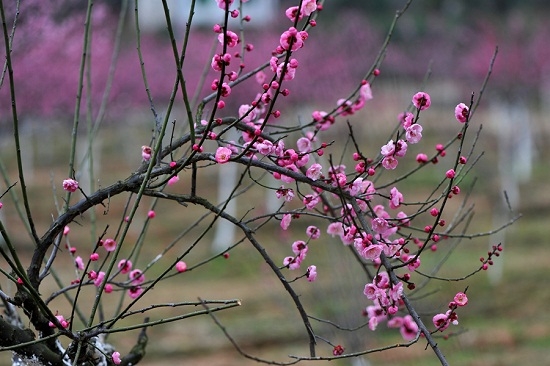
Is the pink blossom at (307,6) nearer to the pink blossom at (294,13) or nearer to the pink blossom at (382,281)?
the pink blossom at (294,13)

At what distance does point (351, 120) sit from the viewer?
12.8 meters

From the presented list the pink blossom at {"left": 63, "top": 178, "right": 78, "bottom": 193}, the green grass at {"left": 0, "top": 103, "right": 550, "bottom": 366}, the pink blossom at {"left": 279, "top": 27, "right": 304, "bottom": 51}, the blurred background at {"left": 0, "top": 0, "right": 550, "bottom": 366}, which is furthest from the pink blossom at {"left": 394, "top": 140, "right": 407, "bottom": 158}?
the green grass at {"left": 0, "top": 103, "right": 550, "bottom": 366}

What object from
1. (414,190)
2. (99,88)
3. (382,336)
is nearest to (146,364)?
(382,336)

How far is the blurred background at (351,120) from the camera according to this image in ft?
27.2

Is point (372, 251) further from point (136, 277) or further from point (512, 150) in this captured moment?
point (512, 150)

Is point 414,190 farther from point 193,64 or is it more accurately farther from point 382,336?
point 382,336

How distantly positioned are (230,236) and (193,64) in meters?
5.71

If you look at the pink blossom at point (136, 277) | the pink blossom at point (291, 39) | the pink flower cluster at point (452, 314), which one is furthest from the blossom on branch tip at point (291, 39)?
Answer: the pink blossom at point (136, 277)

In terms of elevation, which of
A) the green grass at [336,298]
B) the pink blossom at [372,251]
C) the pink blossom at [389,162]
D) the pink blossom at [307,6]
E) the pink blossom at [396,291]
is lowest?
the pink blossom at [396,291]

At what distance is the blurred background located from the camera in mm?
8305

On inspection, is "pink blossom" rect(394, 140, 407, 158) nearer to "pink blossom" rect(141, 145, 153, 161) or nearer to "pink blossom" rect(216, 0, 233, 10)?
"pink blossom" rect(216, 0, 233, 10)

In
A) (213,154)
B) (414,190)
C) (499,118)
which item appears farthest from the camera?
(499,118)

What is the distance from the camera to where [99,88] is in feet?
63.0

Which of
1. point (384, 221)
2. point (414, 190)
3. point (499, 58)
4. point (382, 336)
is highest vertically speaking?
point (499, 58)
